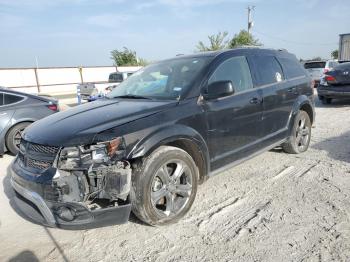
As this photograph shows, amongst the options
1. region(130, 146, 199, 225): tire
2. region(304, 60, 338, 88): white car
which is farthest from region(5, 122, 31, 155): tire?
region(304, 60, 338, 88): white car

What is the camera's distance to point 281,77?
5.40 meters

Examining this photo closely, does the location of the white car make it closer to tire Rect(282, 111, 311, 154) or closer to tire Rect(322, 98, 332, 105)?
tire Rect(322, 98, 332, 105)

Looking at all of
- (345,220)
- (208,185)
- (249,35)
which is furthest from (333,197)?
(249,35)

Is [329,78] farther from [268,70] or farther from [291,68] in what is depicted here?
[268,70]

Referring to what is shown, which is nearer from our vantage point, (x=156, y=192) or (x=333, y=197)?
(x=156, y=192)

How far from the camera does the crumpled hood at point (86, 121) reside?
10.4ft

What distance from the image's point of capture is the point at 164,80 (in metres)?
4.38

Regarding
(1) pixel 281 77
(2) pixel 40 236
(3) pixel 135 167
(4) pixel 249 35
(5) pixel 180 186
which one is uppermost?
(4) pixel 249 35

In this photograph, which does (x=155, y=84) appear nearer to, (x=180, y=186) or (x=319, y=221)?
(x=180, y=186)

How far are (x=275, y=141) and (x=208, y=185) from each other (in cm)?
137

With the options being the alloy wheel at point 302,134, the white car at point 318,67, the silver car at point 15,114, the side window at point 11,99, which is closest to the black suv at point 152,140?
the alloy wheel at point 302,134

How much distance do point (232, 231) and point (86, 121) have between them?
1.88 meters

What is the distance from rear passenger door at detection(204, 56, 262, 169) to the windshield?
0.29 metres

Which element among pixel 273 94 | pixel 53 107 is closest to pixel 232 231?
pixel 273 94
